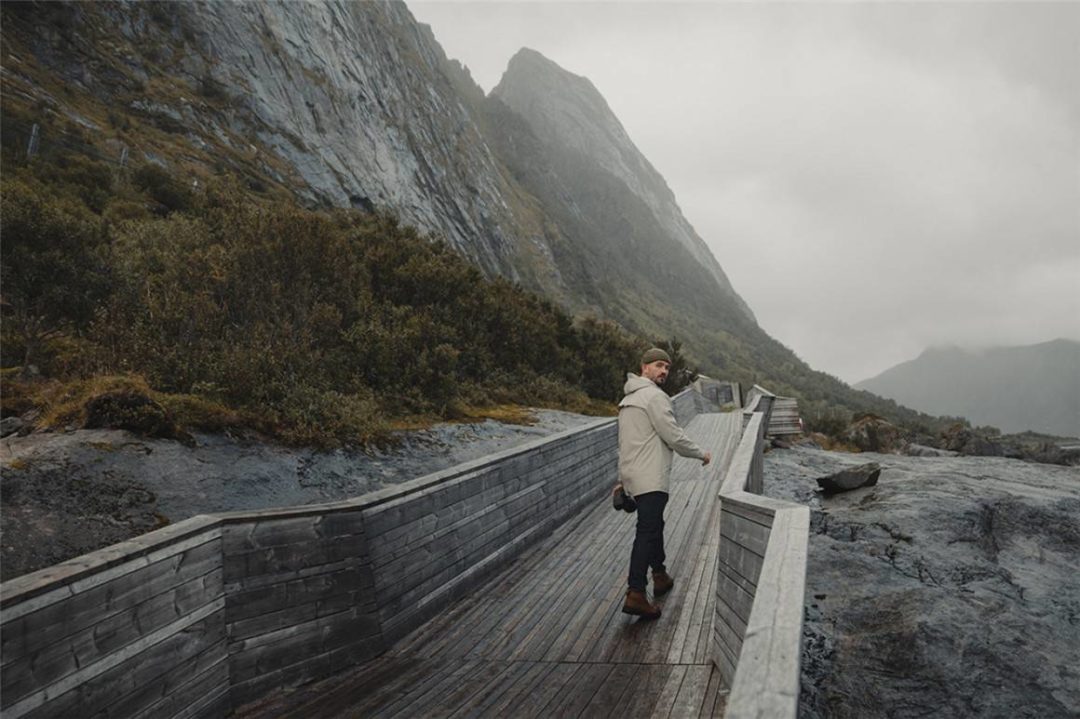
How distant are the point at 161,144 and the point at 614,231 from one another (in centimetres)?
7961

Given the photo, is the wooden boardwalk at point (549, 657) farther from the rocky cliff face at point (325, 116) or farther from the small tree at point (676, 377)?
the rocky cliff face at point (325, 116)

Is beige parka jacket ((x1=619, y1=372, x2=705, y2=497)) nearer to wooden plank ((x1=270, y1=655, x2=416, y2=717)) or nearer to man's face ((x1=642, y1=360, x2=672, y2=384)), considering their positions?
man's face ((x1=642, y1=360, x2=672, y2=384))

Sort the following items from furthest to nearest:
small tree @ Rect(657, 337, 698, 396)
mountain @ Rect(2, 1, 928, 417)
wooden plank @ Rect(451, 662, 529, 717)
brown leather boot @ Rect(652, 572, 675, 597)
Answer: small tree @ Rect(657, 337, 698, 396) → mountain @ Rect(2, 1, 928, 417) → brown leather boot @ Rect(652, 572, 675, 597) → wooden plank @ Rect(451, 662, 529, 717)

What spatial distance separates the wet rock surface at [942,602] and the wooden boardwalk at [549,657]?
1607mm

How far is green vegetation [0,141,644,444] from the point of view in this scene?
8.77 metres

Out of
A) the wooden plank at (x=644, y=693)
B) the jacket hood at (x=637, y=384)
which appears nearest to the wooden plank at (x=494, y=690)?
the wooden plank at (x=644, y=693)

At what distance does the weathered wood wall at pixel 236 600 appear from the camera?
9.50 feet

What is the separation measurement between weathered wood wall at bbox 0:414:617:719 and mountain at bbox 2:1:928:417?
19.3 meters

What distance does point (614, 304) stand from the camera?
208 ft

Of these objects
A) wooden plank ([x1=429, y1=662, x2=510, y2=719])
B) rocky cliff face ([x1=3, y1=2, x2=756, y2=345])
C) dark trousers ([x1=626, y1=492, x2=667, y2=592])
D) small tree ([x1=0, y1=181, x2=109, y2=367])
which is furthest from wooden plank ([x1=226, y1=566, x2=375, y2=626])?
rocky cliff face ([x1=3, y1=2, x2=756, y2=345])

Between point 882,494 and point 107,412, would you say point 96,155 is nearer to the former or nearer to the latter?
point 107,412

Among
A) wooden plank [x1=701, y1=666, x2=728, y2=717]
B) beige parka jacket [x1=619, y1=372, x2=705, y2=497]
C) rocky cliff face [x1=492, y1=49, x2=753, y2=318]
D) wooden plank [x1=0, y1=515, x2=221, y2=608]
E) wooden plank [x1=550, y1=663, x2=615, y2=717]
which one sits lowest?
wooden plank [x1=550, y1=663, x2=615, y2=717]

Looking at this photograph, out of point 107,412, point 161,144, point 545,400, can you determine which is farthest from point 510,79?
point 107,412

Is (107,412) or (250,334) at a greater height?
(250,334)
